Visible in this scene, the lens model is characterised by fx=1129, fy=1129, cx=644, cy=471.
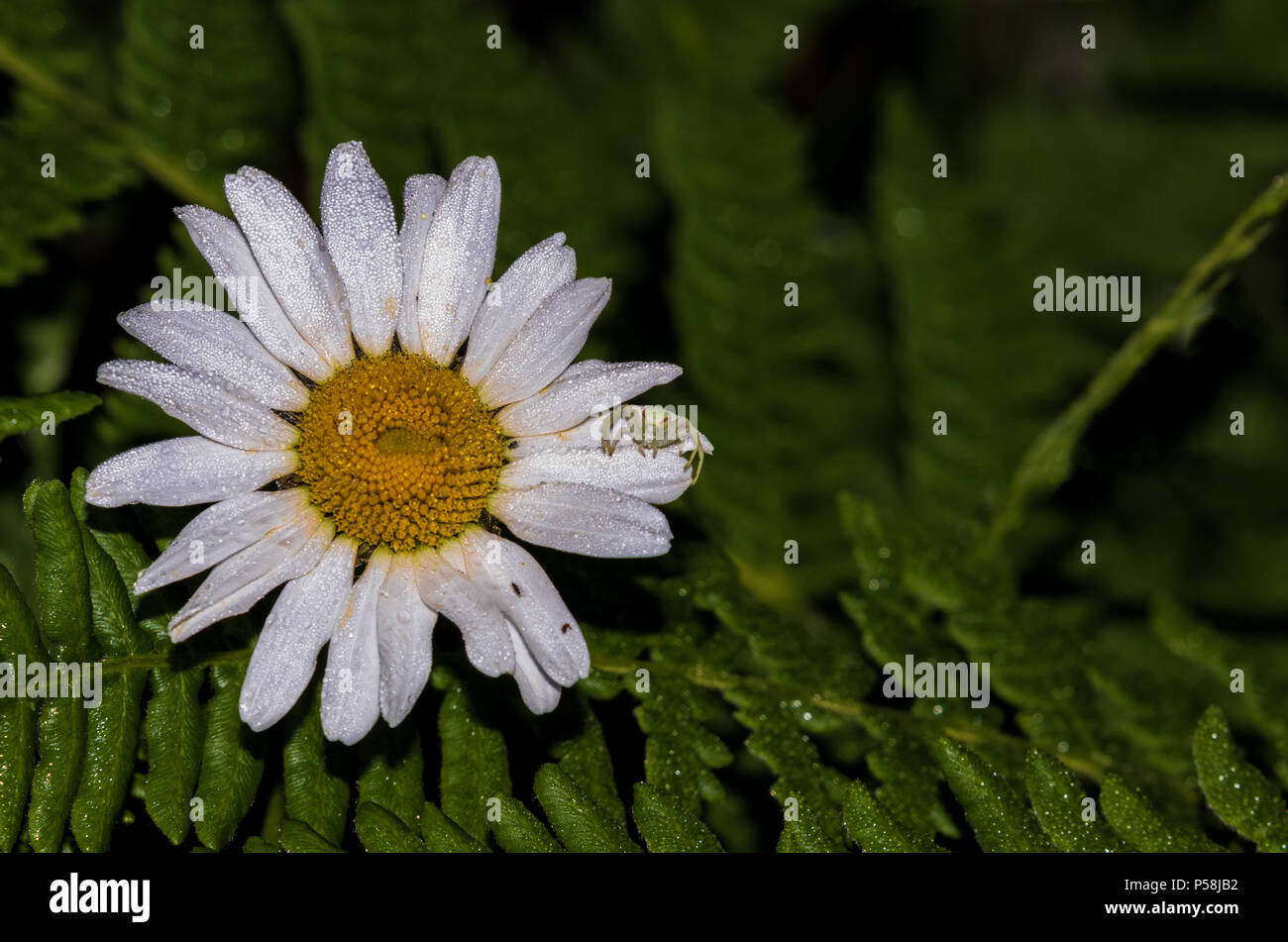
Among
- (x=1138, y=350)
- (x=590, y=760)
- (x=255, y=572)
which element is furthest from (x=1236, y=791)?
(x=255, y=572)

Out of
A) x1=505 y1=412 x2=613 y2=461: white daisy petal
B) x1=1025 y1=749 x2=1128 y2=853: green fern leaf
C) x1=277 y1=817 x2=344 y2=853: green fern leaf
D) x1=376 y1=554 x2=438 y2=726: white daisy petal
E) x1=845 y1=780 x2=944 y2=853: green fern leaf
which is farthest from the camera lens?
x1=1025 y1=749 x2=1128 y2=853: green fern leaf

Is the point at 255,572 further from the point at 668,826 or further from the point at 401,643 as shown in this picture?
the point at 668,826

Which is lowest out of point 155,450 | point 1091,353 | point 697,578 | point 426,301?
point 697,578

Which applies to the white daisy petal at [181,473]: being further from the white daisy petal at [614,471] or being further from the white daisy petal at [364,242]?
the white daisy petal at [614,471]

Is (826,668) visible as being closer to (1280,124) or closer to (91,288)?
(91,288)

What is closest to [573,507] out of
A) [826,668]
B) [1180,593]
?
[826,668]

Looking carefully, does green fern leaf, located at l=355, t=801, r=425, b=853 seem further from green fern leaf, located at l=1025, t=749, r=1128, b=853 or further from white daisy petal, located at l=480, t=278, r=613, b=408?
green fern leaf, located at l=1025, t=749, r=1128, b=853

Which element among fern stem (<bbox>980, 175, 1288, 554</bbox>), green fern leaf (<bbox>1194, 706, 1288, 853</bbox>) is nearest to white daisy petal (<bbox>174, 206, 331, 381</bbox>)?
fern stem (<bbox>980, 175, 1288, 554</bbox>)
